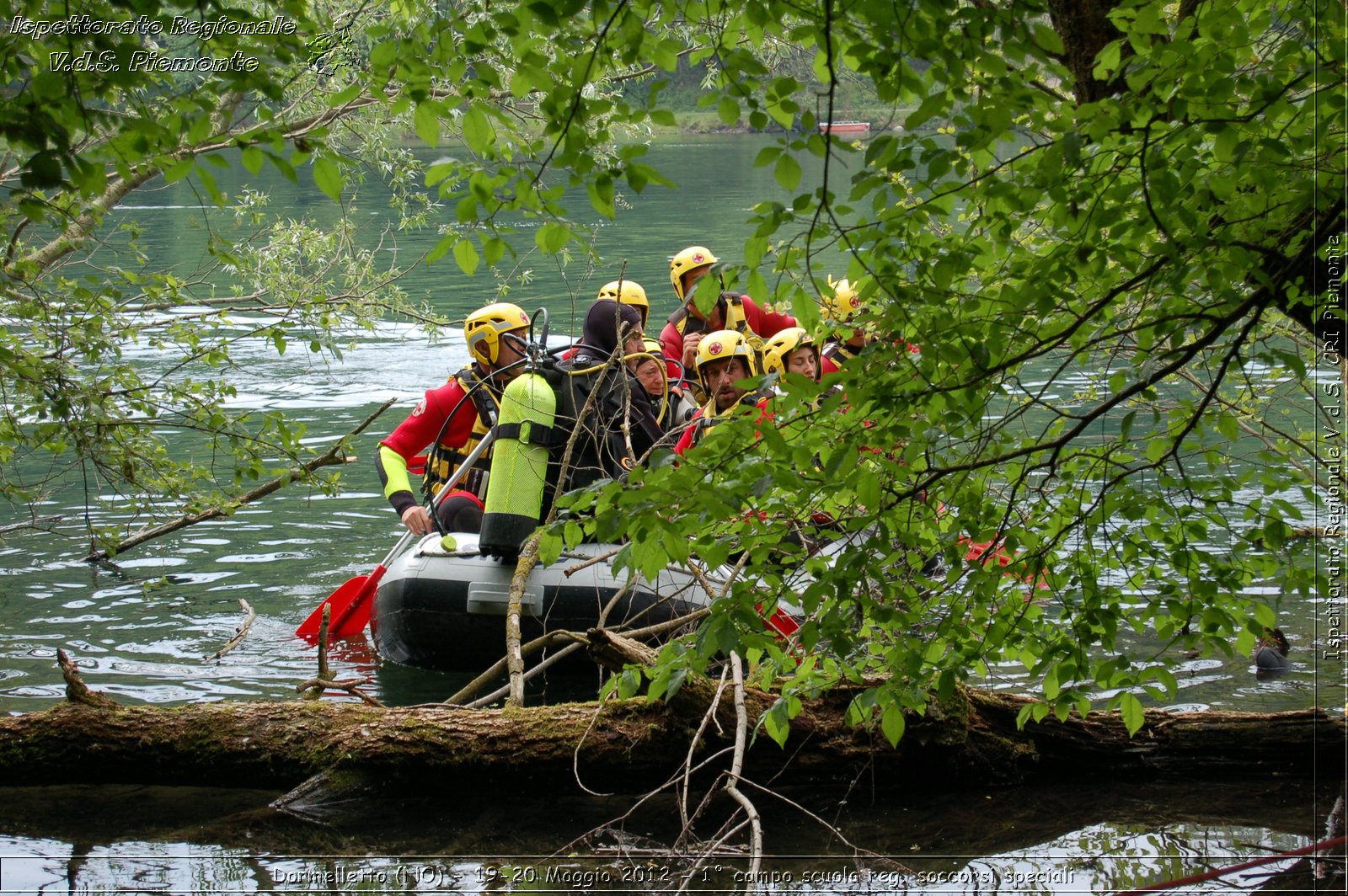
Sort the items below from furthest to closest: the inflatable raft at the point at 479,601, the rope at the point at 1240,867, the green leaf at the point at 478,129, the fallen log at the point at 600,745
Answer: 1. the inflatable raft at the point at 479,601
2. the fallen log at the point at 600,745
3. the rope at the point at 1240,867
4. the green leaf at the point at 478,129

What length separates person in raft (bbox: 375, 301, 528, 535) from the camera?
7345 millimetres

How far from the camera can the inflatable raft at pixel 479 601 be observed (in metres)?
6.53

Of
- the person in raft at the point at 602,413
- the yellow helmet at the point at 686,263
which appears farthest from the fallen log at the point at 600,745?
the yellow helmet at the point at 686,263

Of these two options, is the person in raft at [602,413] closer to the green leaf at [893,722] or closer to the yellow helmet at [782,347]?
the yellow helmet at [782,347]

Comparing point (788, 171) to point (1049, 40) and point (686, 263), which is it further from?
point (686, 263)

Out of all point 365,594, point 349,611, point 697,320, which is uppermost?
point 697,320

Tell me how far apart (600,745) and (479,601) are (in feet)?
6.42

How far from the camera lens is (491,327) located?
24.7 ft

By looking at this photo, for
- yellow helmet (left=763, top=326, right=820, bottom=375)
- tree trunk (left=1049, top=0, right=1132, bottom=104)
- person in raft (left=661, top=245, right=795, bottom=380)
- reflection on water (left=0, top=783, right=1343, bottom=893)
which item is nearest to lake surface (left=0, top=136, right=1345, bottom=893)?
reflection on water (left=0, top=783, right=1343, bottom=893)

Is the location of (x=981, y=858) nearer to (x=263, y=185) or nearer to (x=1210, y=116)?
(x=1210, y=116)

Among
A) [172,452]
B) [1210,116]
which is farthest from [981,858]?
[172,452]

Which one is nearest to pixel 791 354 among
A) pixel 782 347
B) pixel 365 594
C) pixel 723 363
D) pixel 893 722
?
pixel 782 347

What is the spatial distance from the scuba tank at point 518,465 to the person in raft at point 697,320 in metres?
3.17

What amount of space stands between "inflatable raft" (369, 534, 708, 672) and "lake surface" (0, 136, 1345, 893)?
10.4 inches
